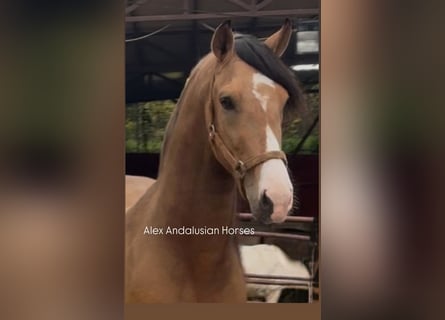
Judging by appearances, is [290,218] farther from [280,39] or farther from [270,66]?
[280,39]

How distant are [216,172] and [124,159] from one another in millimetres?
572

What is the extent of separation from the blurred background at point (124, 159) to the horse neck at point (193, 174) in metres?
0.20

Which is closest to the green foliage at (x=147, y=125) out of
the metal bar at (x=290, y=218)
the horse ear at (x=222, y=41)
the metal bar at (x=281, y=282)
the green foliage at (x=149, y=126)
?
the green foliage at (x=149, y=126)

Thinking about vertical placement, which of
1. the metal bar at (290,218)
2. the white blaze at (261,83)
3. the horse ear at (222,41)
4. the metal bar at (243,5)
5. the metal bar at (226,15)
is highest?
the metal bar at (243,5)

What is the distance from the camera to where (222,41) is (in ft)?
10.5

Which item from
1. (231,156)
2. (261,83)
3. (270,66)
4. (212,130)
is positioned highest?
(270,66)

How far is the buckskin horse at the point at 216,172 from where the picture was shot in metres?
3.15

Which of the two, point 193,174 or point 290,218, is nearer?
point 290,218

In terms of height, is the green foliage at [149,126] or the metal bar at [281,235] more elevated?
the green foliage at [149,126]

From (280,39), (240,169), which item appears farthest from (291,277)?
(280,39)

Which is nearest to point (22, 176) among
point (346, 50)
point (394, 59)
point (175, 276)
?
point (175, 276)

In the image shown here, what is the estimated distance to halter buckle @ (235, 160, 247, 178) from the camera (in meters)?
3.16

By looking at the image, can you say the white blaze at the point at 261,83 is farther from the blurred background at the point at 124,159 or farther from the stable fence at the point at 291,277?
the stable fence at the point at 291,277

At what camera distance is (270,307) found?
10.8 ft
